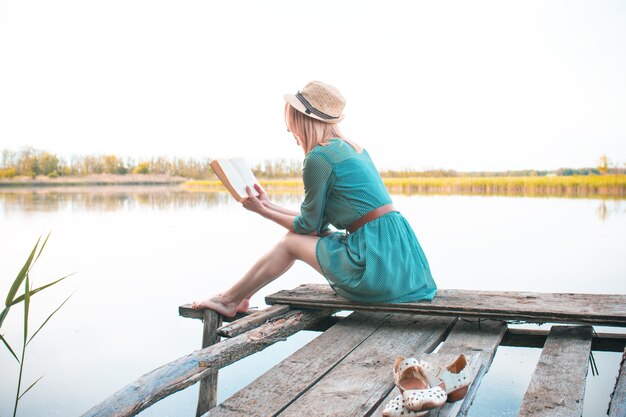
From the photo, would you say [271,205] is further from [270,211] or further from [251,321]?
[251,321]

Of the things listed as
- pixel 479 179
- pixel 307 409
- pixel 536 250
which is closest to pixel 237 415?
pixel 307 409

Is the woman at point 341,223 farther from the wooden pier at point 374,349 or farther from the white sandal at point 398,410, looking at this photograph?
the white sandal at point 398,410

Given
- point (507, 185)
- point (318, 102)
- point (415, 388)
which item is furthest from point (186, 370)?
point (507, 185)

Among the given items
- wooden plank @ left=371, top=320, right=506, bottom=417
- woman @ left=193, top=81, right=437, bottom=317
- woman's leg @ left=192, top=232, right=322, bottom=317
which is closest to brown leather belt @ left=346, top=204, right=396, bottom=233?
woman @ left=193, top=81, right=437, bottom=317

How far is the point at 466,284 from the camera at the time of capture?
6.33 m

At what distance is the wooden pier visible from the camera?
1.66 meters

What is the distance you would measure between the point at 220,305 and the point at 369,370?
108 cm

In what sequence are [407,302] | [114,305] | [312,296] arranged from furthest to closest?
[114,305]
[312,296]
[407,302]

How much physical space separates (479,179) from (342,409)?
1769cm

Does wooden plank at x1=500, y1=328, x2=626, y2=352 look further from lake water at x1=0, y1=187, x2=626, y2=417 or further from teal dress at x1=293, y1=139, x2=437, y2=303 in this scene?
lake water at x1=0, y1=187, x2=626, y2=417

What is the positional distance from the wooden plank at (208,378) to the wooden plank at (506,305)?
0.97ft

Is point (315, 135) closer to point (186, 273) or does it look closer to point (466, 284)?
point (466, 284)

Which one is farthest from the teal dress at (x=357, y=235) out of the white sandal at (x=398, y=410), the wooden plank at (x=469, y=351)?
the white sandal at (x=398, y=410)

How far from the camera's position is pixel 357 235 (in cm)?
251
